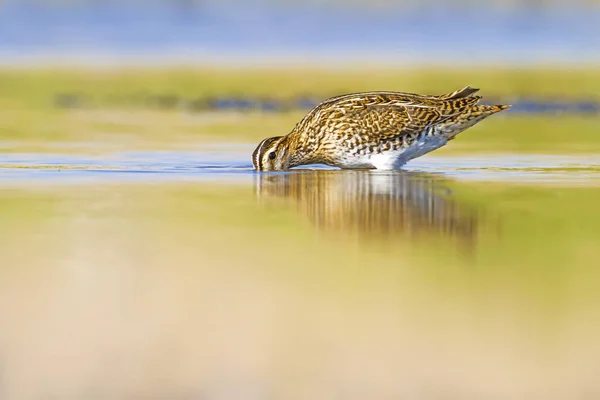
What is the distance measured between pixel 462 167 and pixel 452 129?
442 mm

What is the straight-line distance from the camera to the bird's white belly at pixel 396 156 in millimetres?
11102

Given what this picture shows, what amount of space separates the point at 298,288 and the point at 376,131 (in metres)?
4.62

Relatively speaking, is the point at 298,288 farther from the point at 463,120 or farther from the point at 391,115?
the point at 463,120

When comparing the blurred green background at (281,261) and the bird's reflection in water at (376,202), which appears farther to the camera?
the bird's reflection in water at (376,202)

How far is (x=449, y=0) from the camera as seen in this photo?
33750 millimetres

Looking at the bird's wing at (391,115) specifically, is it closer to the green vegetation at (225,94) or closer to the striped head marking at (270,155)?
the striped head marking at (270,155)

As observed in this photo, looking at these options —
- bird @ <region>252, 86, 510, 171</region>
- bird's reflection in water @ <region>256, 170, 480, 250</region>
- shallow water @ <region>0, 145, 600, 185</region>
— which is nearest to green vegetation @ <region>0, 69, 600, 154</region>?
shallow water @ <region>0, 145, 600, 185</region>

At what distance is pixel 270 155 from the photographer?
11227mm

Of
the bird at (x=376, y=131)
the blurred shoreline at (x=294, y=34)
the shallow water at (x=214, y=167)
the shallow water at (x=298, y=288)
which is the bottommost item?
the shallow water at (x=298, y=288)

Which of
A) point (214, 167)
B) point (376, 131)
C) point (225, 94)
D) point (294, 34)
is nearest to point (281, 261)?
point (376, 131)

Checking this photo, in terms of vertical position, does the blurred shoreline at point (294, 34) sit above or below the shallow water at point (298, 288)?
above

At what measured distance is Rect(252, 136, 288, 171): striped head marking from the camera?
1120 centimetres

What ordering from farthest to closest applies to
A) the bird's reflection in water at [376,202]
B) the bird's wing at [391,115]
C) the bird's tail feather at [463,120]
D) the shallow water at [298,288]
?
the bird's tail feather at [463,120] < the bird's wing at [391,115] < the bird's reflection in water at [376,202] < the shallow water at [298,288]

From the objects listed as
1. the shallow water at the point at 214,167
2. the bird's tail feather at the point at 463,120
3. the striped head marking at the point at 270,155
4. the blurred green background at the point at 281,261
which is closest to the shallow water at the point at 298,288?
the blurred green background at the point at 281,261
